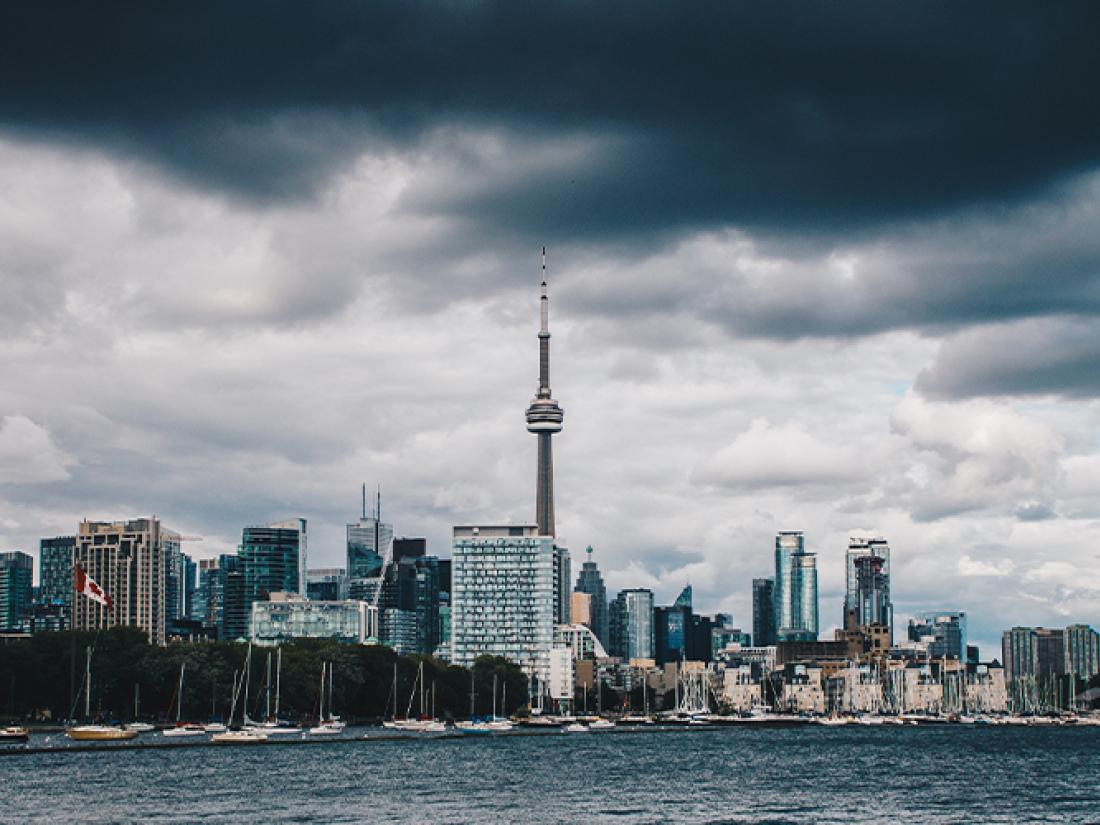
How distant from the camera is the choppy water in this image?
10644 cm

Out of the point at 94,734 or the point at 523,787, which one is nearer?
the point at 523,787

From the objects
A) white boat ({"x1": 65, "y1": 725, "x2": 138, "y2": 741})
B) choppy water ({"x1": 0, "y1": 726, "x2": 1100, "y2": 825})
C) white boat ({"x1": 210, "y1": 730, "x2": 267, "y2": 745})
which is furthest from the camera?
white boat ({"x1": 210, "y1": 730, "x2": 267, "y2": 745})

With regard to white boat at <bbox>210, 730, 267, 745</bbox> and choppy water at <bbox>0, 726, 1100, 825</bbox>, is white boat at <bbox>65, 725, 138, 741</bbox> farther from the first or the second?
white boat at <bbox>210, 730, 267, 745</bbox>

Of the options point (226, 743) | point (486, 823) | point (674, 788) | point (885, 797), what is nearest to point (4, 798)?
point (486, 823)

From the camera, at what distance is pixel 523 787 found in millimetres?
131500

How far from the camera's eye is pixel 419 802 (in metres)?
115

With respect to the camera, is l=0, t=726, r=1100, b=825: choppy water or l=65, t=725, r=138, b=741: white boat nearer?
l=0, t=726, r=1100, b=825: choppy water

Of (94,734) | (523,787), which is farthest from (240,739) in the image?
(523,787)

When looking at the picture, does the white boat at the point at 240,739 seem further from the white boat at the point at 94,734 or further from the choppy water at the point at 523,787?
the white boat at the point at 94,734

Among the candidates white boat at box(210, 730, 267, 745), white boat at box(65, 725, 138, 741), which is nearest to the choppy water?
white boat at box(210, 730, 267, 745)

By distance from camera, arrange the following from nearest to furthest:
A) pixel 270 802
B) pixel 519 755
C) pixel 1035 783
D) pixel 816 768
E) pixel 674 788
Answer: pixel 270 802 → pixel 674 788 → pixel 1035 783 → pixel 816 768 → pixel 519 755

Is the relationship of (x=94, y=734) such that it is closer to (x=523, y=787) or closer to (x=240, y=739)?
(x=240, y=739)

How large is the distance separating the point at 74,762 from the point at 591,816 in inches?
2585

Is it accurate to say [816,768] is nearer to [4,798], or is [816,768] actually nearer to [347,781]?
[347,781]
